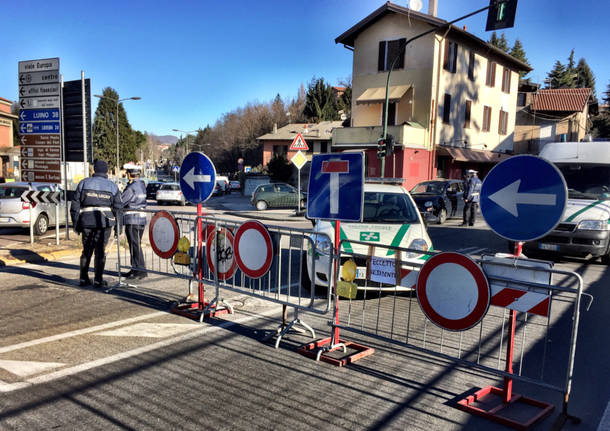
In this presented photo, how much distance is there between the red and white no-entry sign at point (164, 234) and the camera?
6.58 meters

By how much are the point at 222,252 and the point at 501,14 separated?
40.9 ft

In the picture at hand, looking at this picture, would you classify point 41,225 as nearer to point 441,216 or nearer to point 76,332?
point 76,332

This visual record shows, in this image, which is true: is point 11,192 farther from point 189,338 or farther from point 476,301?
point 476,301

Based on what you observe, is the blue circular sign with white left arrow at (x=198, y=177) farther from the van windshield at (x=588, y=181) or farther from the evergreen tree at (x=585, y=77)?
the evergreen tree at (x=585, y=77)

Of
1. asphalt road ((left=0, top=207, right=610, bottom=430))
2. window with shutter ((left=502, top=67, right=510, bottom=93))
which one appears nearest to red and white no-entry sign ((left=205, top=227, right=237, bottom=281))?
asphalt road ((left=0, top=207, right=610, bottom=430))

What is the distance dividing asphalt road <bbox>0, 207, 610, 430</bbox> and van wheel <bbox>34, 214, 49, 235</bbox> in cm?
718

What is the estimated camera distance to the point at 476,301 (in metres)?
3.93

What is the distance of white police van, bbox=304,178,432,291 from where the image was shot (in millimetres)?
6274

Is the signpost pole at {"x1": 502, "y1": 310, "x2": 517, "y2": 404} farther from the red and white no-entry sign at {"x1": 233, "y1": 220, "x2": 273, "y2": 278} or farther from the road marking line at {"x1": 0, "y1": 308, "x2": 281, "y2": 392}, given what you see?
the road marking line at {"x1": 0, "y1": 308, "x2": 281, "y2": 392}

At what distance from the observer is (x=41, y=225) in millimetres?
13062

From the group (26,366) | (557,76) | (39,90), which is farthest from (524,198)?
(557,76)

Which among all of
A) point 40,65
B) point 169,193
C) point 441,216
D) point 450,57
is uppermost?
point 450,57

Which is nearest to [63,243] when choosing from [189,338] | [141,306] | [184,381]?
[141,306]

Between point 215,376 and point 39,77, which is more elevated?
point 39,77
